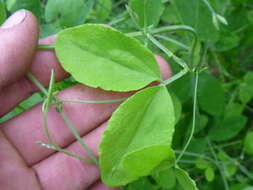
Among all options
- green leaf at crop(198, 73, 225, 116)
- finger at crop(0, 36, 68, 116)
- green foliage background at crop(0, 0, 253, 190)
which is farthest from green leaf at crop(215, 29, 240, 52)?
finger at crop(0, 36, 68, 116)

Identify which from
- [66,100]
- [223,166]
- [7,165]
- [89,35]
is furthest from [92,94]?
[223,166]

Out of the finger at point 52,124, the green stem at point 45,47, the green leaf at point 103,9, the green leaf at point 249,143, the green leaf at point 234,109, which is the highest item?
the green stem at point 45,47

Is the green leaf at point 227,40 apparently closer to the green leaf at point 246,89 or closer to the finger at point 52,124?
the green leaf at point 246,89

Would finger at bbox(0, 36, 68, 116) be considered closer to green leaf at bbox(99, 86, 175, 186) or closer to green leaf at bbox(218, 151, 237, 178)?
green leaf at bbox(99, 86, 175, 186)

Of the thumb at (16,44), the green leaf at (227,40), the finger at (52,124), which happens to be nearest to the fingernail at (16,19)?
the thumb at (16,44)

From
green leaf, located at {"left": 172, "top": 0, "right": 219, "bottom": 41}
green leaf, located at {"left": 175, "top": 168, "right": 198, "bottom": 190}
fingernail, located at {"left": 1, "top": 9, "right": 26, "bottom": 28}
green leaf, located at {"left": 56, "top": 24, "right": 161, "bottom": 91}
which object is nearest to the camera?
green leaf, located at {"left": 175, "top": 168, "right": 198, "bottom": 190}

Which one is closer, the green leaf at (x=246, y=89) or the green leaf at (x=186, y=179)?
the green leaf at (x=186, y=179)
